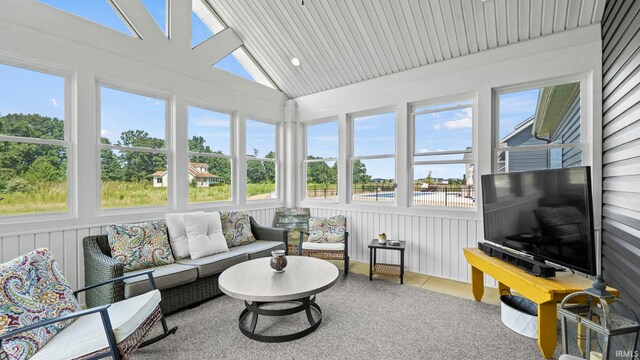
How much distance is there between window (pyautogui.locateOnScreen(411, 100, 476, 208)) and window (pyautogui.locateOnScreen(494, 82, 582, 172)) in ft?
1.25

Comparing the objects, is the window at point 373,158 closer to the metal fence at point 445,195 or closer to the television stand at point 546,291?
the metal fence at point 445,195

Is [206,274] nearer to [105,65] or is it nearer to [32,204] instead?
[32,204]

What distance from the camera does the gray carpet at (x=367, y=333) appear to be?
6.98ft

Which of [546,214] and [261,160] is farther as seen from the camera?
[261,160]

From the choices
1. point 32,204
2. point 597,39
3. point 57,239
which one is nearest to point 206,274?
point 57,239

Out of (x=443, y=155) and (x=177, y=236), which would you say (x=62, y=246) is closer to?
(x=177, y=236)

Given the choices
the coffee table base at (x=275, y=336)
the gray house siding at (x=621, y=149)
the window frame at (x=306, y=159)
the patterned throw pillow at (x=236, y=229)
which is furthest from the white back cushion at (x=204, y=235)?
the gray house siding at (x=621, y=149)

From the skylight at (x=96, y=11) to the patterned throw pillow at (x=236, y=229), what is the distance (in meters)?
2.57

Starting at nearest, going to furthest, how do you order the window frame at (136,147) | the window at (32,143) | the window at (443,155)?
the window at (32,143)
the window frame at (136,147)
the window at (443,155)

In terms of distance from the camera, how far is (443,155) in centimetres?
394

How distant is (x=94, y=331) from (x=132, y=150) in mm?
2325

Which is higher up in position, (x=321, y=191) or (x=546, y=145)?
(x=546, y=145)

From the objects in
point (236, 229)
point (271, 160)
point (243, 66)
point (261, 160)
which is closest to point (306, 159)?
point (271, 160)

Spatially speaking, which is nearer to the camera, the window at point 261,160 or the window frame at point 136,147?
the window frame at point 136,147
